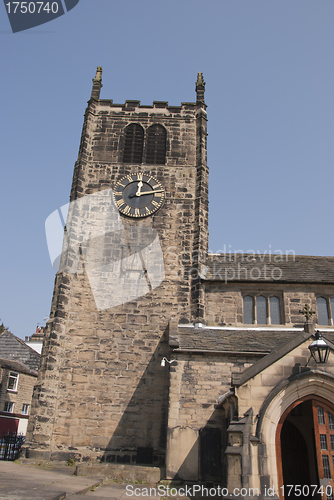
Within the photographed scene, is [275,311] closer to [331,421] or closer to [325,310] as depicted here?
[325,310]

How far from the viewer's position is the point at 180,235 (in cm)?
1938

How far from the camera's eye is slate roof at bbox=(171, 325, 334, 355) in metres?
14.4

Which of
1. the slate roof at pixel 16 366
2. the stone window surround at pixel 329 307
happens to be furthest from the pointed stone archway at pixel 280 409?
the slate roof at pixel 16 366

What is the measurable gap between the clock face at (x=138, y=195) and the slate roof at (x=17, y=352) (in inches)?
827

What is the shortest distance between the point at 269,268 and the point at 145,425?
903cm

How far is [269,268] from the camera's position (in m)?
19.2

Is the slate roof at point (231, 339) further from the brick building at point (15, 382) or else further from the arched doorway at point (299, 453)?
the brick building at point (15, 382)

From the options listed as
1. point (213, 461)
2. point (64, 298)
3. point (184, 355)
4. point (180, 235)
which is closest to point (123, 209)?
point (180, 235)

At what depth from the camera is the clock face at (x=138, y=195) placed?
64.8ft

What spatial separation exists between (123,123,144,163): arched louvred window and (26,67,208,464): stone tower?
2.3 inches

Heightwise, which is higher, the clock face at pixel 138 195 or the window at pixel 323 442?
the clock face at pixel 138 195

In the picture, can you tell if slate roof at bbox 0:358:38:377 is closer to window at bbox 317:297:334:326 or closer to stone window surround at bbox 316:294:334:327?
window at bbox 317:297:334:326

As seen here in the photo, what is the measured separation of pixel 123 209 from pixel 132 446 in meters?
10.5

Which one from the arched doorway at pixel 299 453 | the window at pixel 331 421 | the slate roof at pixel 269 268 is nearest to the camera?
the window at pixel 331 421
